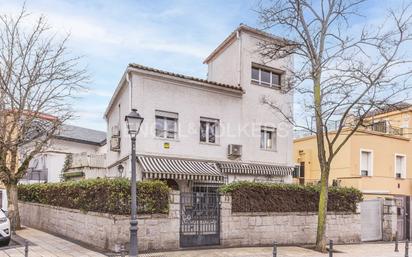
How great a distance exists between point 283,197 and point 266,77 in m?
9.51

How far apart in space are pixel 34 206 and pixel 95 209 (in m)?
9.54

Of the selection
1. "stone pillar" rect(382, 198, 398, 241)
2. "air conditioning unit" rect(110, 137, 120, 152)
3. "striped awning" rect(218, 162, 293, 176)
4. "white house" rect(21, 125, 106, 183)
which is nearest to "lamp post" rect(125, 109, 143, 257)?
"striped awning" rect(218, 162, 293, 176)

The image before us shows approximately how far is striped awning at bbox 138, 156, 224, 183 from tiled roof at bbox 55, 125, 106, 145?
698 inches

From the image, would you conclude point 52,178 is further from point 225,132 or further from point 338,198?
point 338,198

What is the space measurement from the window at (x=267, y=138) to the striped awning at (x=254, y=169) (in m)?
1.24

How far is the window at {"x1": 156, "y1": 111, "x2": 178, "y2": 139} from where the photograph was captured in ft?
67.1

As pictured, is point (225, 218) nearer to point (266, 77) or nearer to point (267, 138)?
point (267, 138)

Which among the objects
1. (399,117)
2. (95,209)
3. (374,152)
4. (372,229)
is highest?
(399,117)

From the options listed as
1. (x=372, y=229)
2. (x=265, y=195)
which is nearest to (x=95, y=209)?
(x=265, y=195)

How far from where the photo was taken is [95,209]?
14.5m

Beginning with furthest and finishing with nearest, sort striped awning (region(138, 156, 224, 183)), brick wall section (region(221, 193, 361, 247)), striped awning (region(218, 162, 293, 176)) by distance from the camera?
striped awning (region(218, 162, 293, 176)), striped awning (region(138, 156, 224, 183)), brick wall section (region(221, 193, 361, 247))

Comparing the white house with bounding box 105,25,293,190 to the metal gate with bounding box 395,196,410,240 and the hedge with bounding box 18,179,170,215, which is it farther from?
the metal gate with bounding box 395,196,410,240

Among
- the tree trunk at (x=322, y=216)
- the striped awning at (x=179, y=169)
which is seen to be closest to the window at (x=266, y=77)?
the striped awning at (x=179, y=169)

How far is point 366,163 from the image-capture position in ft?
95.7
